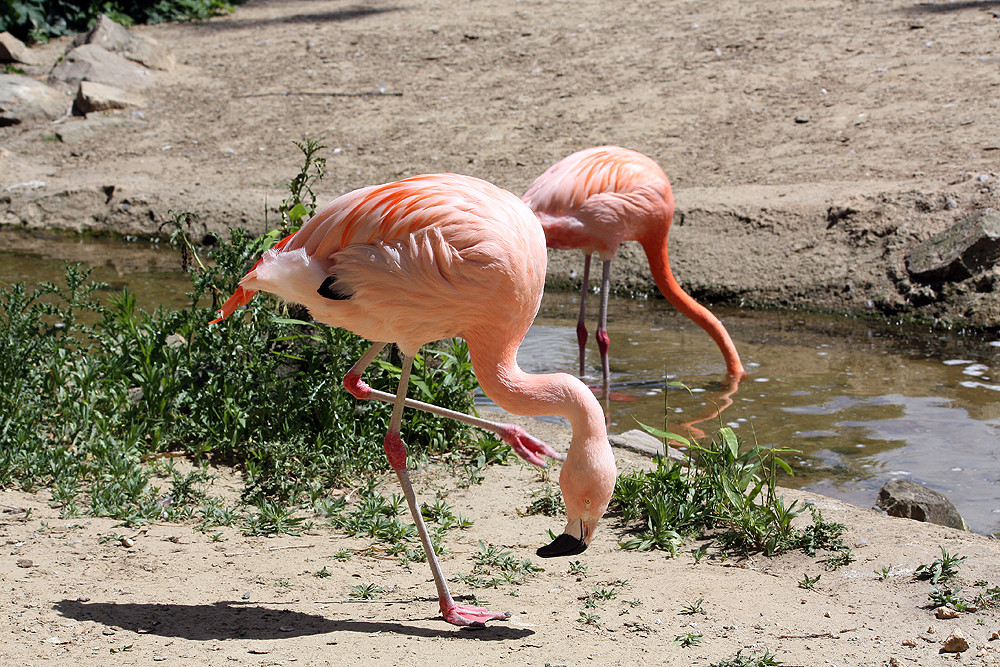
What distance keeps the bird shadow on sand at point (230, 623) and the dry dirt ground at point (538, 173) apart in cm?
1

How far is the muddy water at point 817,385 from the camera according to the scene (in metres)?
4.53

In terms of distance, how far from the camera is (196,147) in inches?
416

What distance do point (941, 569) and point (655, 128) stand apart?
6.99 meters

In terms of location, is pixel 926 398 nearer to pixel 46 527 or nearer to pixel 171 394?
pixel 171 394

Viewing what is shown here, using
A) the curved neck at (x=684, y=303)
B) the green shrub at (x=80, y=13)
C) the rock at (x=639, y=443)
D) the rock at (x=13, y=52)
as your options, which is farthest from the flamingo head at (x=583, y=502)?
the green shrub at (x=80, y=13)

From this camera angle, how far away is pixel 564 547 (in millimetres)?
2781

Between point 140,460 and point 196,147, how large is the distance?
7206mm

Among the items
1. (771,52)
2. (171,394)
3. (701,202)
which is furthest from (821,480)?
(771,52)

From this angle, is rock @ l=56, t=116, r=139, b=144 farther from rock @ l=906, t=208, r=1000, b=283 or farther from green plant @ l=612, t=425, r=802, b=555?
green plant @ l=612, t=425, r=802, b=555

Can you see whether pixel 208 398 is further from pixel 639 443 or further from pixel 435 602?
pixel 639 443

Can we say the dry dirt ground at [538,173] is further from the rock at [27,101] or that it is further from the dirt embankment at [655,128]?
the rock at [27,101]

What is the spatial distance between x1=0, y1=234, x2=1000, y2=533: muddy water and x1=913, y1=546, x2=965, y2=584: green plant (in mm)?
897

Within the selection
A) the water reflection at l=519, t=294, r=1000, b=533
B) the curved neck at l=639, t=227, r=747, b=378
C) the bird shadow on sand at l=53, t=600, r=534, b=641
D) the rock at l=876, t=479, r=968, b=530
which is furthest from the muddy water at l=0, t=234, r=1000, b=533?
the bird shadow on sand at l=53, t=600, r=534, b=641

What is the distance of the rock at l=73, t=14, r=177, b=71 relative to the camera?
12695mm
